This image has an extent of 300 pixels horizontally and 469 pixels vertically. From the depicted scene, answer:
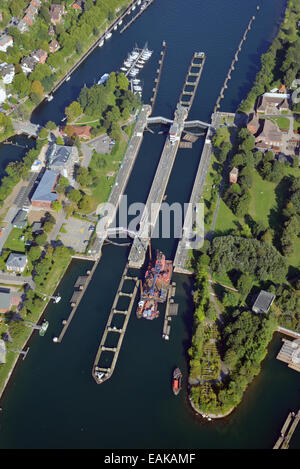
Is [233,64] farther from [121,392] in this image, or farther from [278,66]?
[121,392]

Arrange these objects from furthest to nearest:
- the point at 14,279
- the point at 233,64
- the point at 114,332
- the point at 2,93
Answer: the point at 233,64 < the point at 2,93 < the point at 14,279 < the point at 114,332

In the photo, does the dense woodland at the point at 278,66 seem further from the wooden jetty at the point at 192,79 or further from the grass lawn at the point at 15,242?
the grass lawn at the point at 15,242

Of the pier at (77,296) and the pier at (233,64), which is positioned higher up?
the pier at (233,64)

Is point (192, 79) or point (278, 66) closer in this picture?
point (278, 66)

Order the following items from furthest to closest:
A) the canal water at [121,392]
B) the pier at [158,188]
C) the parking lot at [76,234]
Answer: the parking lot at [76,234], the pier at [158,188], the canal water at [121,392]

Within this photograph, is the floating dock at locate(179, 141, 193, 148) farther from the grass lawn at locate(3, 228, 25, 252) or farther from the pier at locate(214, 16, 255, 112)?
the grass lawn at locate(3, 228, 25, 252)

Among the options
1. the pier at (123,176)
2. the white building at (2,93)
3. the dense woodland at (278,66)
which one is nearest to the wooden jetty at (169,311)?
the pier at (123,176)

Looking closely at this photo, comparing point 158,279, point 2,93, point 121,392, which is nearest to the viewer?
point 121,392

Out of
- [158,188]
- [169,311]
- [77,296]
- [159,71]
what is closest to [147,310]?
[169,311]
